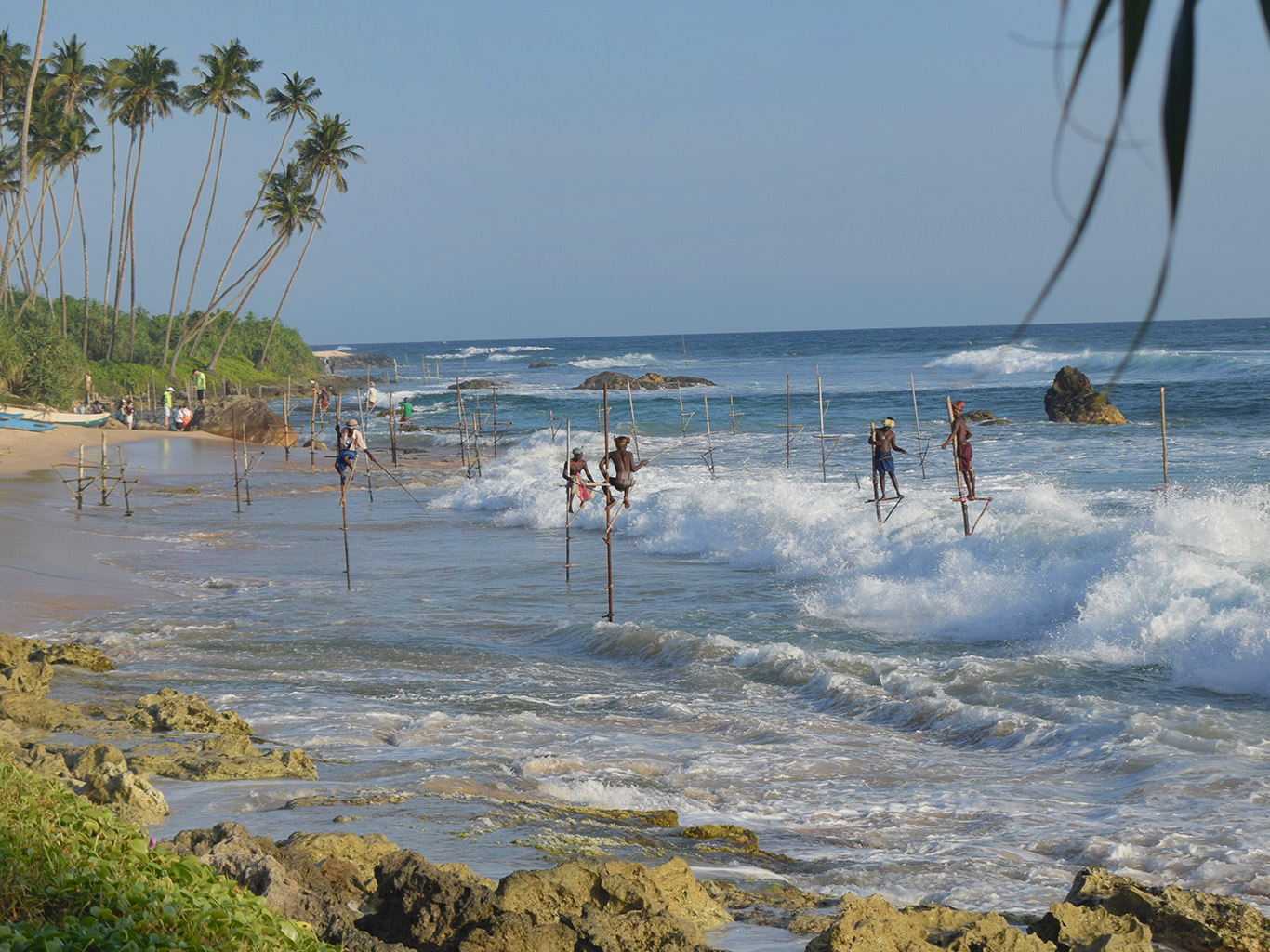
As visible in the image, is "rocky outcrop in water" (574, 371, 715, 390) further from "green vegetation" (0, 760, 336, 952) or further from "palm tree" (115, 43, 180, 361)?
"green vegetation" (0, 760, 336, 952)

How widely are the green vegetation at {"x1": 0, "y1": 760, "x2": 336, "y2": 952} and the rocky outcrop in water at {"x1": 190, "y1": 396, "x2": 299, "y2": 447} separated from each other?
37262mm

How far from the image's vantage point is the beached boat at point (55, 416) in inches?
1411

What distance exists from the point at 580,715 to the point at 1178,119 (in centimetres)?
977

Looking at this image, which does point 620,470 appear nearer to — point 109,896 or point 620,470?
point 620,470

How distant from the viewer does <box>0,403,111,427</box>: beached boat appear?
118 feet

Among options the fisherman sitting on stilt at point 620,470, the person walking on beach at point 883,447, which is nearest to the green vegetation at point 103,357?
the fisherman sitting on stilt at point 620,470

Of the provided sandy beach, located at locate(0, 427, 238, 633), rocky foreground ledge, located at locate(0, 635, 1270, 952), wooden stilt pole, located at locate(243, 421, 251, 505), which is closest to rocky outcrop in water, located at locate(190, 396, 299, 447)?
wooden stilt pole, located at locate(243, 421, 251, 505)

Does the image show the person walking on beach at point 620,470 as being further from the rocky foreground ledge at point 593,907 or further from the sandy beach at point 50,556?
the rocky foreground ledge at point 593,907

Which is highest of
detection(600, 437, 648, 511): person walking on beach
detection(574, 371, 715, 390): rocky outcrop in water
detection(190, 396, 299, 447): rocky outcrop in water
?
detection(574, 371, 715, 390): rocky outcrop in water

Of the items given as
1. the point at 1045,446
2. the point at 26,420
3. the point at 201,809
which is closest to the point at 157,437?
the point at 26,420

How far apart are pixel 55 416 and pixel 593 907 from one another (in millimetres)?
38839

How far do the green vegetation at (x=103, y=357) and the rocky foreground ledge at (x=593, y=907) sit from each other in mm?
39728

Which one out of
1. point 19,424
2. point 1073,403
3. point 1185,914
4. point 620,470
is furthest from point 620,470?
point 1073,403

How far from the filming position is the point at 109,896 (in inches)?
148
